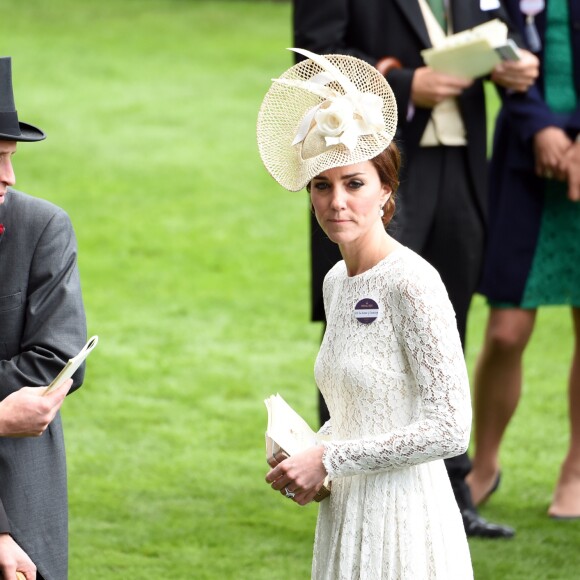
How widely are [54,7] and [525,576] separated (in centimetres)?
1356

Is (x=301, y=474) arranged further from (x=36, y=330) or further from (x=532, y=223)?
(x=532, y=223)

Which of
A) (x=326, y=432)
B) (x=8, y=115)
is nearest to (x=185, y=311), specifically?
(x=326, y=432)

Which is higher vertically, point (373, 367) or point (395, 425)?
point (373, 367)

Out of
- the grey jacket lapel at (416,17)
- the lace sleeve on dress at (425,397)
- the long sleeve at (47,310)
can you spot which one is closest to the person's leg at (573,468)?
the grey jacket lapel at (416,17)

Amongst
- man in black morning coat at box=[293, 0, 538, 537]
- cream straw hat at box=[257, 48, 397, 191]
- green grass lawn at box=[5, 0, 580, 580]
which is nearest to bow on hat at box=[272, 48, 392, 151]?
cream straw hat at box=[257, 48, 397, 191]

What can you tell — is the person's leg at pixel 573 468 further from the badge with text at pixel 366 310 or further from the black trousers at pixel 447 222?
the badge with text at pixel 366 310

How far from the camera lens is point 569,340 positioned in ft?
27.7

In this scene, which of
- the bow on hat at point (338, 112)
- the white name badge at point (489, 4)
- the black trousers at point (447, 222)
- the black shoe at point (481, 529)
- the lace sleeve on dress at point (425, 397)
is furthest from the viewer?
the black shoe at point (481, 529)

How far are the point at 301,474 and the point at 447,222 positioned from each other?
7.05 feet

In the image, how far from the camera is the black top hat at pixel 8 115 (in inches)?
132

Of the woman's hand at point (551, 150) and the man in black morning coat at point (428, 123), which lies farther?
the woman's hand at point (551, 150)

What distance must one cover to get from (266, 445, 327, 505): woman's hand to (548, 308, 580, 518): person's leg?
2.60 m

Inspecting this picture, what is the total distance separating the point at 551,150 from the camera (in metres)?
5.42

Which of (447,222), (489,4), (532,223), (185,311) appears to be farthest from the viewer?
(185,311)
